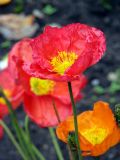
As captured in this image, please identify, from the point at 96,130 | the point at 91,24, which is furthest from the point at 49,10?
the point at 96,130

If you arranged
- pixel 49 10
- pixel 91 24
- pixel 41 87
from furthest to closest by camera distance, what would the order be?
pixel 49 10 < pixel 91 24 < pixel 41 87

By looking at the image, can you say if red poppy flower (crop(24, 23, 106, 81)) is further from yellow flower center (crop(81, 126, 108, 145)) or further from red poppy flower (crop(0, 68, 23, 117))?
red poppy flower (crop(0, 68, 23, 117))

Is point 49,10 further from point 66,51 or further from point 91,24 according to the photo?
point 66,51

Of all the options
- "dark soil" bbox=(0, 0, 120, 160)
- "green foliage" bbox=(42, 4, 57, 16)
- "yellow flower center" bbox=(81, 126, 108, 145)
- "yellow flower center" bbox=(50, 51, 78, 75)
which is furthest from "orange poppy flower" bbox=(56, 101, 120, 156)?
"green foliage" bbox=(42, 4, 57, 16)

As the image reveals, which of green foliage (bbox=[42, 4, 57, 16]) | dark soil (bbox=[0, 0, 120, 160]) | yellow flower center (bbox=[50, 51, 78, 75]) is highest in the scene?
yellow flower center (bbox=[50, 51, 78, 75])

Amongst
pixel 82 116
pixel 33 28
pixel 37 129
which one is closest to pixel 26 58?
pixel 82 116

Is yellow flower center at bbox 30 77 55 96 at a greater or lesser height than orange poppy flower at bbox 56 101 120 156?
greater
